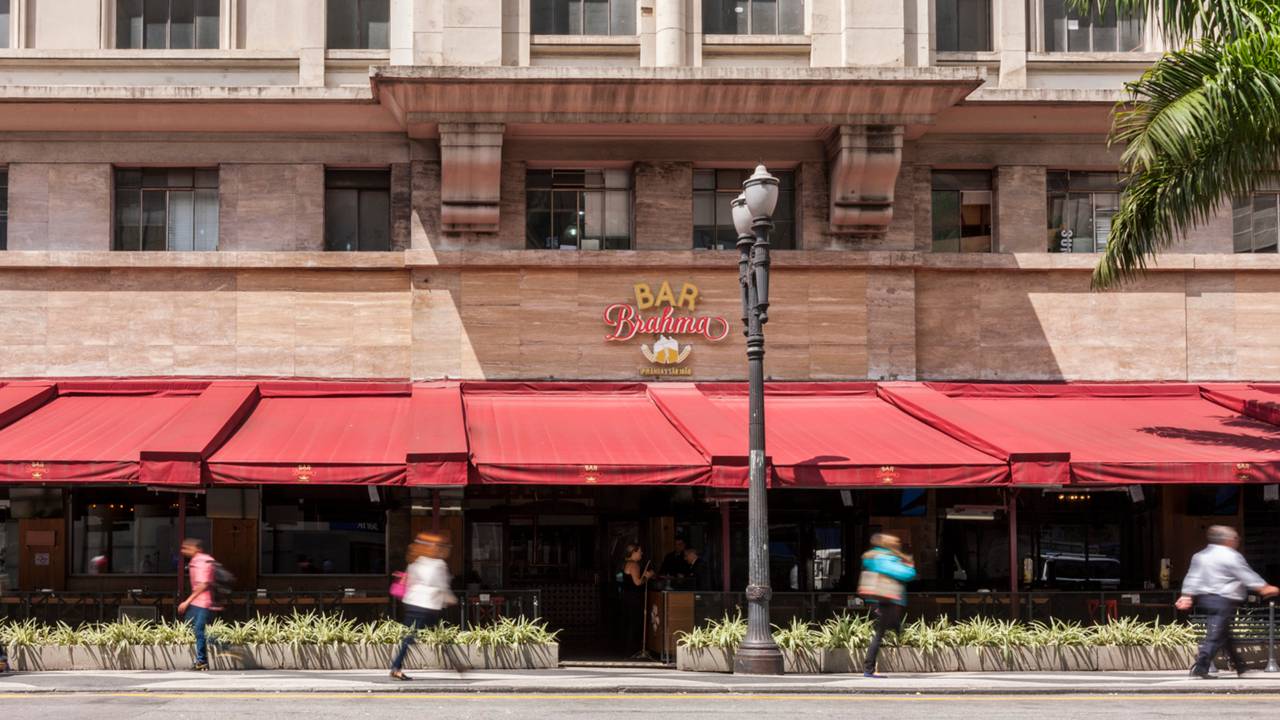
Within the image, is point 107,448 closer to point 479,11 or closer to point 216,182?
point 216,182

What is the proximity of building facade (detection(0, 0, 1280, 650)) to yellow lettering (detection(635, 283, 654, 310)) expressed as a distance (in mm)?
35

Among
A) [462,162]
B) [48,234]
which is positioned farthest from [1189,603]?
[48,234]

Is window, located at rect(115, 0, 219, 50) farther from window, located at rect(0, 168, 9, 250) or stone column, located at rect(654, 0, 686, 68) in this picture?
stone column, located at rect(654, 0, 686, 68)

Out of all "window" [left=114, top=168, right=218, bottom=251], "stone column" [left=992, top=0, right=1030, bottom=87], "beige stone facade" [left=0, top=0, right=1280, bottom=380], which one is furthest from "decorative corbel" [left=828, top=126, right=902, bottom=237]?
"window" [left=114, top=168, right=218, bottom=251]

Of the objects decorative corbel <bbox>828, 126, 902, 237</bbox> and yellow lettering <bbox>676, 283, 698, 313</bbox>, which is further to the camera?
yellow lettering <bbox>676, 283, 698, 313</bbox>

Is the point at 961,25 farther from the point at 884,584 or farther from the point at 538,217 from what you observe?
the point at 884,584

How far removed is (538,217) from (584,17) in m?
3.07

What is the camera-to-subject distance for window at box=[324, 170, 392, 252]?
21.3 metres

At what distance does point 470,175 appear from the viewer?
2033 cm

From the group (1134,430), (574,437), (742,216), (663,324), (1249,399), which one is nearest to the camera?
(742,216)

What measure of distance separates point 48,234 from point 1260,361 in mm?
18414

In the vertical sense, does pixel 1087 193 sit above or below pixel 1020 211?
above

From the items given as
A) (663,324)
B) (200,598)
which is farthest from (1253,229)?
(200,598)

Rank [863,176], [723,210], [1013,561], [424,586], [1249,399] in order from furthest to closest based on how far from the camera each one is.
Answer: [723,210]
[863,176]
[1249,399]
[1013,561]
[424,586]
